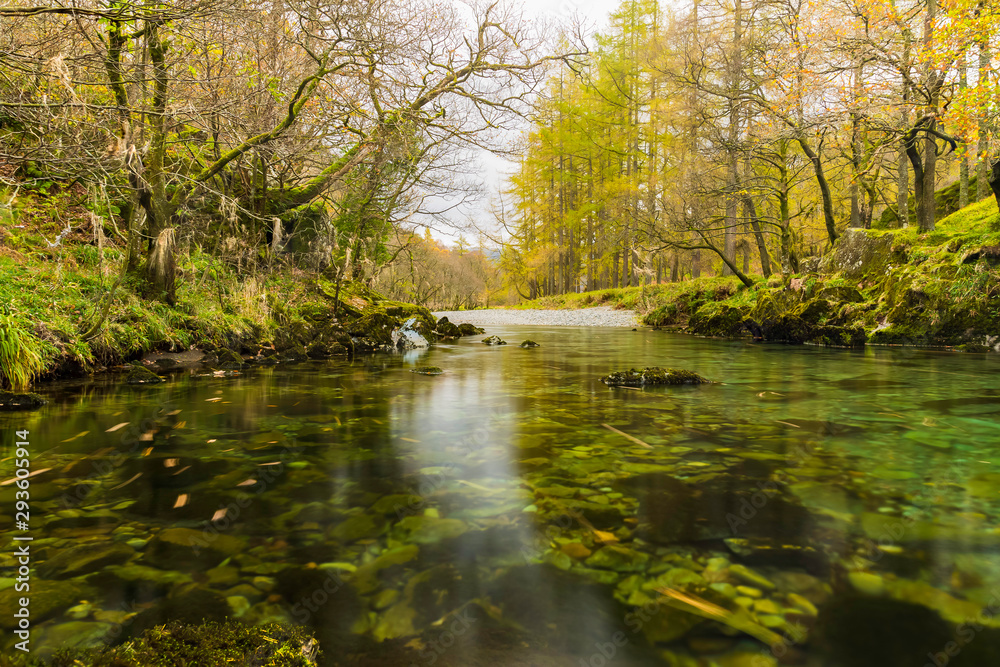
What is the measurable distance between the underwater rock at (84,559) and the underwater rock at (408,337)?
9427mm

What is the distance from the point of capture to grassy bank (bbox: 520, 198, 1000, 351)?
8906 millimetres

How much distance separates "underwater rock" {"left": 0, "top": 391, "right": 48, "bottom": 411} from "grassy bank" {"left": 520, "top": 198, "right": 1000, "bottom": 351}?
13089 millimetres

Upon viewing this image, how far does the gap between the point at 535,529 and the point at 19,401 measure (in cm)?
518

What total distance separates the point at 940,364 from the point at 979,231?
15.2ft

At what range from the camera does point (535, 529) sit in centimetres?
215

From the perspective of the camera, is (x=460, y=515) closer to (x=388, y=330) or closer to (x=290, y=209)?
(x=388, y=330)

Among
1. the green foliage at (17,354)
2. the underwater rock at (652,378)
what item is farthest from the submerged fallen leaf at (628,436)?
the green foliage at (17,354)

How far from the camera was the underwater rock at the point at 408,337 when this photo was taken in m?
11.5

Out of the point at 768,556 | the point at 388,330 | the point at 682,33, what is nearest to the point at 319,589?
the point at 768,556

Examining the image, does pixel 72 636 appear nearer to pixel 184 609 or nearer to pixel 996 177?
pixel 184 609

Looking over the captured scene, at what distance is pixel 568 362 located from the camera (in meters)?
8.44

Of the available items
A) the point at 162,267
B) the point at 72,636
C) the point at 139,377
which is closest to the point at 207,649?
the point at 72,636

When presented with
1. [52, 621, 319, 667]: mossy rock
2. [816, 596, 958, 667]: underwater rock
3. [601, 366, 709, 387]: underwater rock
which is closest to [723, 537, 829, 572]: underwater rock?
[816, 596, 958, 667]: underwater rock

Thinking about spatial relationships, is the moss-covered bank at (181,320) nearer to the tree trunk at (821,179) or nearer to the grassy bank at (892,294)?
the grassy bank at (892,294)
